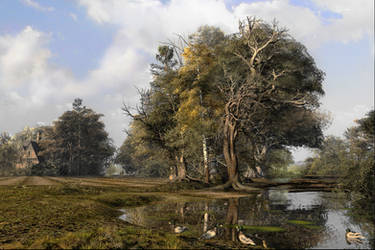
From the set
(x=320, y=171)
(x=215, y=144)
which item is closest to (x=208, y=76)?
(x=215, y=144)

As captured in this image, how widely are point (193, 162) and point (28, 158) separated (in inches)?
2396

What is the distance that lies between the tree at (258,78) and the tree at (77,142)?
158 ft

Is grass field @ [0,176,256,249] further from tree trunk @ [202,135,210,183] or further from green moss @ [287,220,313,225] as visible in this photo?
tree trunk @ [202,135,210,183]

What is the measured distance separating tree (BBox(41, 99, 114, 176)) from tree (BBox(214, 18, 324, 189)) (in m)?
48.2

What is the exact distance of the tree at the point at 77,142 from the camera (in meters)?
71.1

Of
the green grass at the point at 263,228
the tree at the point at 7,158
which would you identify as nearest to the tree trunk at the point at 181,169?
the green grass at the point at 263,228

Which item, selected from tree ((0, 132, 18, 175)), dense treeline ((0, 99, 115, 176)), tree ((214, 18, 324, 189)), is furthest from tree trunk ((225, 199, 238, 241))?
tree ((0, 132, 18, 175))

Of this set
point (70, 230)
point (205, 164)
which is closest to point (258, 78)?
point (205, 164)

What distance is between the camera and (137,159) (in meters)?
70.1

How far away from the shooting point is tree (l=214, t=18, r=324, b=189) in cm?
2845

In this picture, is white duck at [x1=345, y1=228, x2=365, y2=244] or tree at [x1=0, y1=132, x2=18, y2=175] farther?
tree at [x1=0, y1=132, x2=18, y2=175]

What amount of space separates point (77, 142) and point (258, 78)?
57224 mm

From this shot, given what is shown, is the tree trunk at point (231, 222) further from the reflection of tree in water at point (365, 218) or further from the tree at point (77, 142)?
the tree at point (77, 142)

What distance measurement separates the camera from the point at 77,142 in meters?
73.1
